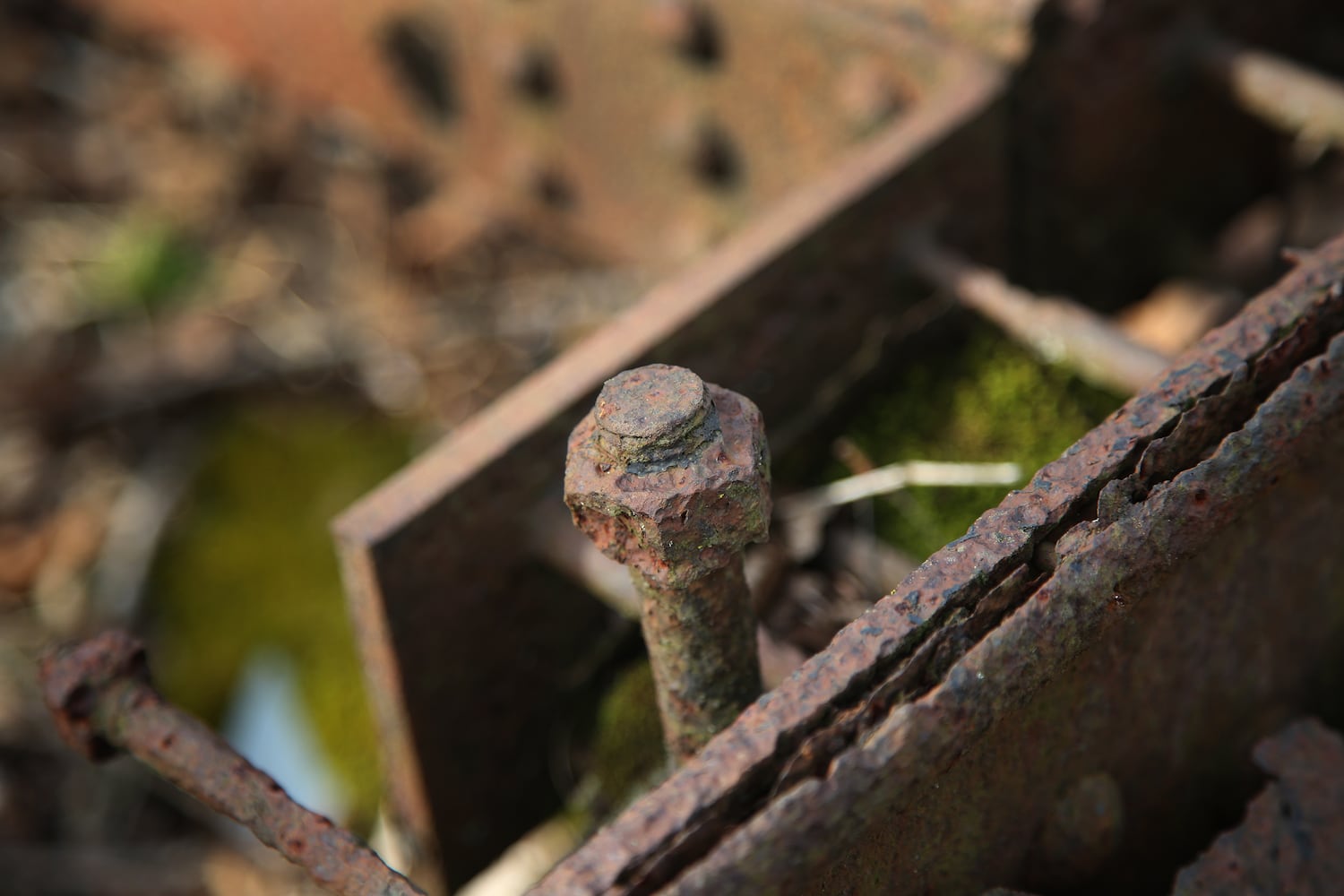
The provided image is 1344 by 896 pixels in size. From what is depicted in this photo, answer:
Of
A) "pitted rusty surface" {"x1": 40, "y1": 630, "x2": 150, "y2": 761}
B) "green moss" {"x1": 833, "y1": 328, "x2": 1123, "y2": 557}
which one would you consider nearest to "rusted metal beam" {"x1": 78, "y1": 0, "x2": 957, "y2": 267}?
"green moss" {"x1": 833, "y1": 328, "x2": 1123, "y2": 557}

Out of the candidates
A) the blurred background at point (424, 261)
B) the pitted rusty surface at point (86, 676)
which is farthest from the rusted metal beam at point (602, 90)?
the pitted rusty surface at point (86, 676)

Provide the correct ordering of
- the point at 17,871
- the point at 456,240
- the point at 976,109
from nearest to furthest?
the point at 976,109, the point at 17,871, the point at 456,240

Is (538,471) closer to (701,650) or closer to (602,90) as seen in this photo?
(701,650)

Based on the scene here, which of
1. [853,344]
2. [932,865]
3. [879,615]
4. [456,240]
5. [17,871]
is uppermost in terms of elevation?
[879,615]

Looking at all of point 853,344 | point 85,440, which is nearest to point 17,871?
point 85,440

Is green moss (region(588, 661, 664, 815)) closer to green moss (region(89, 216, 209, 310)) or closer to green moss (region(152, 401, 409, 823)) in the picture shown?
green moss (region(152, 401, 409, 823))

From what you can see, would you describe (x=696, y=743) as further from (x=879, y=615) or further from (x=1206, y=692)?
(x=1206, y=692)
